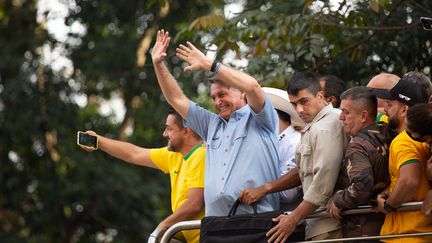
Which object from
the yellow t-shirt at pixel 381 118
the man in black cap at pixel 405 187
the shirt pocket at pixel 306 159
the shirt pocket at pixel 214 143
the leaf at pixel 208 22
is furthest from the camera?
the leaf at pixel 208 22

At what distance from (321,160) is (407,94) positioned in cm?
63

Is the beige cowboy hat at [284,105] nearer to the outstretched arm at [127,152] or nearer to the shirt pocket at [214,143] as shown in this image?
the shirt pocket at [214,143]

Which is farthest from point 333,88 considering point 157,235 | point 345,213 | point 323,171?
point 157,235

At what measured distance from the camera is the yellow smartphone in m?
8.36

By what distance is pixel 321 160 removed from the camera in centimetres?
673

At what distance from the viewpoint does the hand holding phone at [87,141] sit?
836 centimetres

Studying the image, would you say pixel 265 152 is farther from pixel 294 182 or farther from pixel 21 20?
pixel 21 20

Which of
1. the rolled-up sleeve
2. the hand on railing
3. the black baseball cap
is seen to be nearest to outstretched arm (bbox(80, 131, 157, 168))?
the hand on railing

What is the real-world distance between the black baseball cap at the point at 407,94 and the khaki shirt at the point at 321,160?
40 cm

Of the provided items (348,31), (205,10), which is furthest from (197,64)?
(205,10)

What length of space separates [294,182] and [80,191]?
536 inches

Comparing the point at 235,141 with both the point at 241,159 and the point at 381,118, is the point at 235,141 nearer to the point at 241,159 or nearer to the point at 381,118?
the point at 241,159

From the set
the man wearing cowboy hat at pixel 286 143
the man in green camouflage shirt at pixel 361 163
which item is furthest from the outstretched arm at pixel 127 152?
the man in green camouflage shirt at pixel 361 163

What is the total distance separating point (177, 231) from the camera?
7340mm
